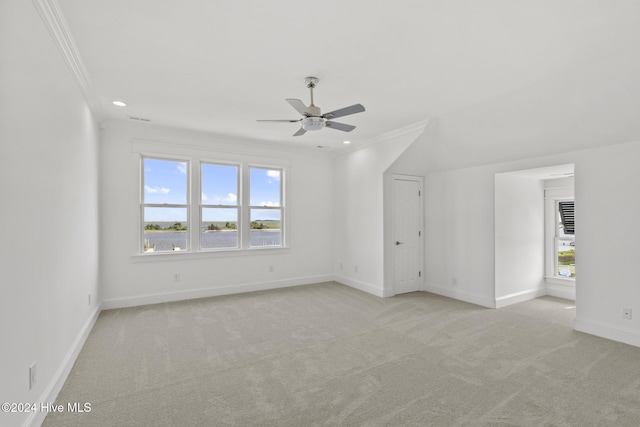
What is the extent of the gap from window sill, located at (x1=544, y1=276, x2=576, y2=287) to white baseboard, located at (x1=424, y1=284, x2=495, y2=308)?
1.55 m

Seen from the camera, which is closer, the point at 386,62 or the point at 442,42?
the point at 442,42

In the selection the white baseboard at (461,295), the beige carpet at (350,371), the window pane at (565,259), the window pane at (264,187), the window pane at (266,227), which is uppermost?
the window pane at (264,187)

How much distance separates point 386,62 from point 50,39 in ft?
8.69

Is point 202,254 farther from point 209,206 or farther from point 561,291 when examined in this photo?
point 561,291

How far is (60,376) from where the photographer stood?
2479 millimetres

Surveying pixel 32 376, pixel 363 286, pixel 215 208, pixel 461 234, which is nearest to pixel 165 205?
pixel 215 208

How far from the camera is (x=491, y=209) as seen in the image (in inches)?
185

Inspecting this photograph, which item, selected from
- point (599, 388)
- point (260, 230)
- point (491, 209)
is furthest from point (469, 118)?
point (260, 230)

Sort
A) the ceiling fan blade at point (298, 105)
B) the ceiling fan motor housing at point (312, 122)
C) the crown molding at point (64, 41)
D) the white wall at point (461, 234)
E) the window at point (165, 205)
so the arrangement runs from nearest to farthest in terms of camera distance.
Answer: the crown molding at point (64, 41), the ceiling fan blade at point (298, 105), the ceiling fan motor housing at point (312, 122), the white wall at point (461, 234), the window at point (165, 205)

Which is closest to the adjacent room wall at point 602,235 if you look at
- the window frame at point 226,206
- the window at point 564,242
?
the window at point 564,242

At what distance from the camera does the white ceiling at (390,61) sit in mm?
2135

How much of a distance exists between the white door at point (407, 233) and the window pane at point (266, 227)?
226 cm

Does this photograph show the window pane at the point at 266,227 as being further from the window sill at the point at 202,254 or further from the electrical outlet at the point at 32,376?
the electrical outlet at the point at 32,376

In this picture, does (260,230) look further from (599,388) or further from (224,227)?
(599,388)
